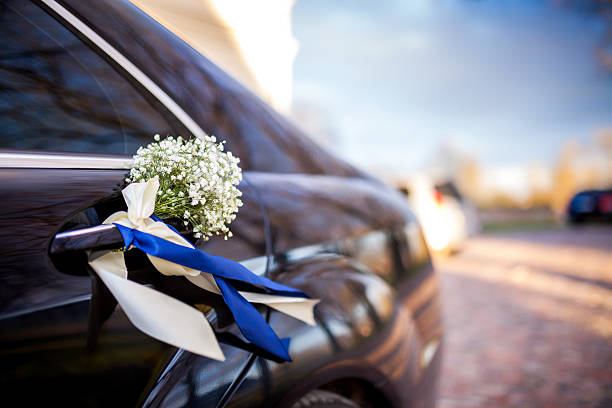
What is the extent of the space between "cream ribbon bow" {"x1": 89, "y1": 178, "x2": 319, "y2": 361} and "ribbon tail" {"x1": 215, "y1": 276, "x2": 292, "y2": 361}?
0.24 ft

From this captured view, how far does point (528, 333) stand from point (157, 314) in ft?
14.5

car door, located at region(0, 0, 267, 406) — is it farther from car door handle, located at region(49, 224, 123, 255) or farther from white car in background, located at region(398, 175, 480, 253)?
white car in background, located at region(398, 175, 480, 253)

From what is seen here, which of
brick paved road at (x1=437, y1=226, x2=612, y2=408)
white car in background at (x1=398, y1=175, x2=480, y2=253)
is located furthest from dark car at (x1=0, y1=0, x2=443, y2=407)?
white car in background at (x1=398, y1=175, x2=480, y2=253)

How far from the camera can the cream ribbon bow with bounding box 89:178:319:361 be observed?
29.6 inches

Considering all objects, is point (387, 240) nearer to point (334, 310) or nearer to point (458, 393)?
point (334, 310)

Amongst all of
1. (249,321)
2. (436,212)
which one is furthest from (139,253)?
(436,212)

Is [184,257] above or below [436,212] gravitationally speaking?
above

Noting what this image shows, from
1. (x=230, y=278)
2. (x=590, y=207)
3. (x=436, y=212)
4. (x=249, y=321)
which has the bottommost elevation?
(x=590, y=207)

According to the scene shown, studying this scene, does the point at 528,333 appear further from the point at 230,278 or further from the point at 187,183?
the point at 187,183

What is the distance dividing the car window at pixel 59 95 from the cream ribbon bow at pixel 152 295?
0.85ft

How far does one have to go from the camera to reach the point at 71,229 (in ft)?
2.59

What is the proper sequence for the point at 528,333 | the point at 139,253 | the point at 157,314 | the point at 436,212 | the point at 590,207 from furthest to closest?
the point at 590,207 → the point at 436,212 → the point at 528,333 → the point at 139,253 → the point at 157,314

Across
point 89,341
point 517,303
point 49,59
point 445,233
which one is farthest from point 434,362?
point 445,233

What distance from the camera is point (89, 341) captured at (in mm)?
Result: 771
